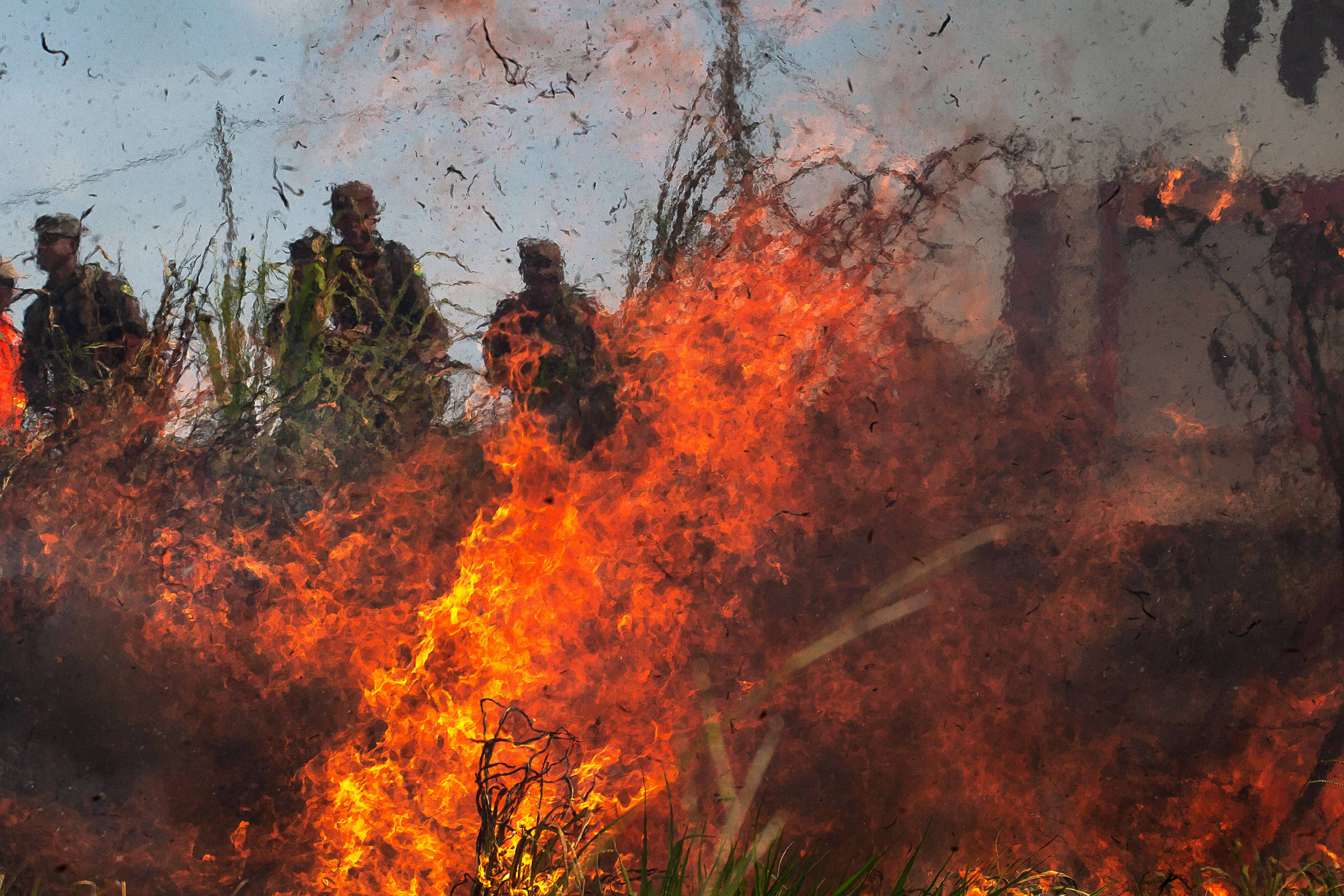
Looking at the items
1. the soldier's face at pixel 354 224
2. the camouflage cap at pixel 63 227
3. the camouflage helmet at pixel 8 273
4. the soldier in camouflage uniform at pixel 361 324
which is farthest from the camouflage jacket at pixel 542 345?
the camouflage helmet at pixel 8 273

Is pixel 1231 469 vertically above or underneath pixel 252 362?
underneath

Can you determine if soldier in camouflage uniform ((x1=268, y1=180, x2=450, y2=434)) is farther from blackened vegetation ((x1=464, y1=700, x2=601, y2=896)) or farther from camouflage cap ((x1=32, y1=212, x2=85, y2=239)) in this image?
blackened vegetation ((x1=464, y1=700, x2=601, y2=896))

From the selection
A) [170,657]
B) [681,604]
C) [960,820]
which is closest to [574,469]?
[681,604]

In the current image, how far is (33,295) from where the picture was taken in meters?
2.32

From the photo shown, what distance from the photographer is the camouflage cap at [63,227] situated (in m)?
2.30

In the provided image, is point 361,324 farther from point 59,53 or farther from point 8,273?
point 59,53

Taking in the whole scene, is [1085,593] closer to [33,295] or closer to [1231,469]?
[1231,469]

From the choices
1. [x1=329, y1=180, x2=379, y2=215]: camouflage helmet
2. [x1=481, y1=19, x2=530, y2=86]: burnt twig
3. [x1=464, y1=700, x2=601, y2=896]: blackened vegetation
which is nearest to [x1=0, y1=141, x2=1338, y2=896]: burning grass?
[x1=464, y1=700, x2=601, y2=896]: blackened vegetation

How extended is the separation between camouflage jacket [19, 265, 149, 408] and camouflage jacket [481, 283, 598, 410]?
0.96 metres

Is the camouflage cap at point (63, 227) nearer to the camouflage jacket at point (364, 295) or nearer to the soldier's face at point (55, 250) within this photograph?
the soldier's face at point (55, 250)

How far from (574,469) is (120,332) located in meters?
1.28

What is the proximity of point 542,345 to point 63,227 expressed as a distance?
4.36ft

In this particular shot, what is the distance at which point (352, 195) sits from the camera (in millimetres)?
2324

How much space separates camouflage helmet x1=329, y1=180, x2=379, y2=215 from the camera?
232cm
